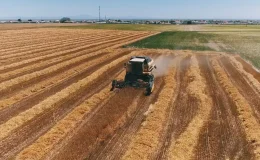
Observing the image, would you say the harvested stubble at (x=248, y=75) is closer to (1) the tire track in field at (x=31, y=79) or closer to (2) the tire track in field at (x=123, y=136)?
(2) the tire track in field at (x=123, y=136)

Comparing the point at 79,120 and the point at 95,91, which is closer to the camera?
the point at 79,120

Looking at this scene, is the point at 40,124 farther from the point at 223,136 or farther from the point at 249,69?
the point at 249,69

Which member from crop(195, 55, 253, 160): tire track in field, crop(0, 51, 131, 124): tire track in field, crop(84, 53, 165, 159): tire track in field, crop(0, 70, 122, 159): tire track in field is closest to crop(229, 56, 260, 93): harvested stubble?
crop(195, 55, 253, 160): tire track in field

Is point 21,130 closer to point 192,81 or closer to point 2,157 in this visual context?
point 2,157

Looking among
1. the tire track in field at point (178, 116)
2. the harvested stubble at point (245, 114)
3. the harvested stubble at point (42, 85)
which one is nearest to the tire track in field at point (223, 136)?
the harvested stubble at point (245, 114)

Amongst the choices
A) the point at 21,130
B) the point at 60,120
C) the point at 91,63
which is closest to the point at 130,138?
the point at 60,120

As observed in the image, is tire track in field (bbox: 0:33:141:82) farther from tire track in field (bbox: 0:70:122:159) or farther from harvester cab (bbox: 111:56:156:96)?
harvester cab (bbox: 111:56:156:96)
